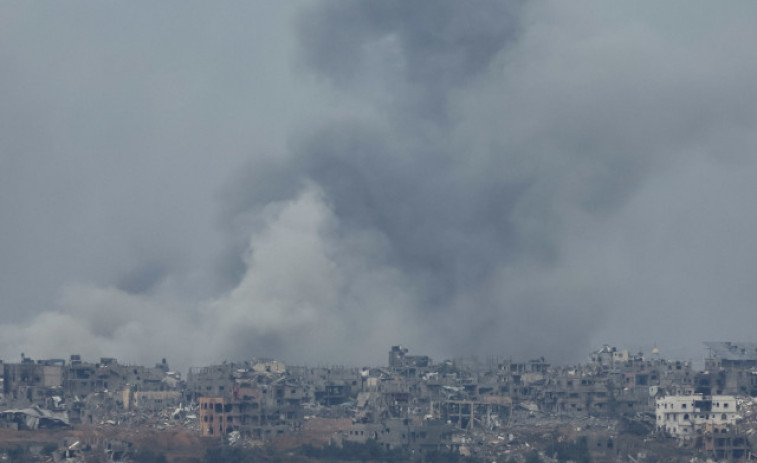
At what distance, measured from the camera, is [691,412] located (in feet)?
246

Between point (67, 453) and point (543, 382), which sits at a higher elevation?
point (543, 382)

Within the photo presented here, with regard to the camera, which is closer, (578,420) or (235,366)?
(578,420)

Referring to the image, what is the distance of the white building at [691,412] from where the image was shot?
74.4 metres

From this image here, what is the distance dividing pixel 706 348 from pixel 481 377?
14581 millimetres

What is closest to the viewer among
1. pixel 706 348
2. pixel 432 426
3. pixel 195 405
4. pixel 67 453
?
pixel 67 453

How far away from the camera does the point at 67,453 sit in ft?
219

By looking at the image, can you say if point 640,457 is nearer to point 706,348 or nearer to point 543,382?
point 543,382

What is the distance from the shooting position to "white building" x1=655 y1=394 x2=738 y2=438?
244 feet

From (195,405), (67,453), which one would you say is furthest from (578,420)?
(67,453)

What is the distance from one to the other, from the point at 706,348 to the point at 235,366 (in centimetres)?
2471

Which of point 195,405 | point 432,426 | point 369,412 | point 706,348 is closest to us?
point 432,426

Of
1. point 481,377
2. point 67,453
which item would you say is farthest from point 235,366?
point 67,453

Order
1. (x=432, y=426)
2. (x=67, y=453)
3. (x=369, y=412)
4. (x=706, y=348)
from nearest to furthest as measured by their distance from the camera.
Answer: (x=67, y=453) < (x=432, y=426) < (x=369, y=412) < (x=706, y=348)

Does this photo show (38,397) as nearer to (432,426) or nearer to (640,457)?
(432,426)
